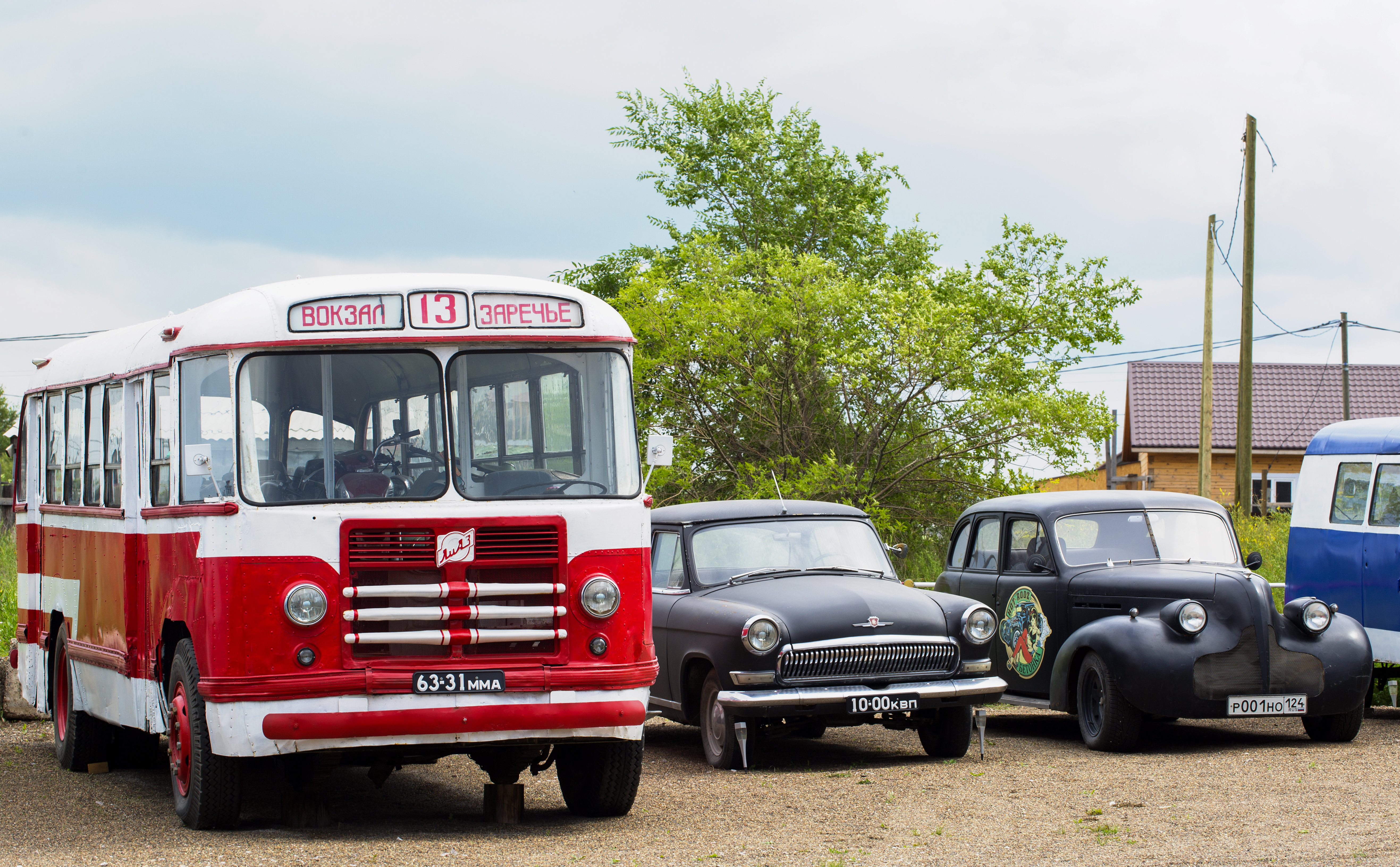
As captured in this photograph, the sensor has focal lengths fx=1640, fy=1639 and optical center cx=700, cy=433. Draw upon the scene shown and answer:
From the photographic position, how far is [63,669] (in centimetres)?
1156

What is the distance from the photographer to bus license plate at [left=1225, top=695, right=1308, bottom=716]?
1136 cm

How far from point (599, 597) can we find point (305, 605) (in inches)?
56.2

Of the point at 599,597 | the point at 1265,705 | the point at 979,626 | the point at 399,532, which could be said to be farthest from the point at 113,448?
the point at 1265,705

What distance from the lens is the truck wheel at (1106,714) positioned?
11.5 metres

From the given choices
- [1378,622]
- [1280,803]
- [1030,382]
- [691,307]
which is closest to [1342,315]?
[1030,382]

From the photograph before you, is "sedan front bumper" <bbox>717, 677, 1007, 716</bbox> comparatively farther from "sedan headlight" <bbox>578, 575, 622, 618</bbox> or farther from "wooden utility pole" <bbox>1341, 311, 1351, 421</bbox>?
"wooden utility pole" <bbox>1341, 311, 1351, 421</bbox>

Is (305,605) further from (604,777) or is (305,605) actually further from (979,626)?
(979,626)

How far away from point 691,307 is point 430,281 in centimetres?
1418

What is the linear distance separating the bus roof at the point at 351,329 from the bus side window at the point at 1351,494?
7679mm

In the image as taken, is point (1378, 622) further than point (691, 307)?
No

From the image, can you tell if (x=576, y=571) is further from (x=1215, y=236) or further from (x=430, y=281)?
(x=1215, y=236)

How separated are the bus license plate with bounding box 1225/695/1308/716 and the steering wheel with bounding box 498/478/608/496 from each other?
5.36 metres

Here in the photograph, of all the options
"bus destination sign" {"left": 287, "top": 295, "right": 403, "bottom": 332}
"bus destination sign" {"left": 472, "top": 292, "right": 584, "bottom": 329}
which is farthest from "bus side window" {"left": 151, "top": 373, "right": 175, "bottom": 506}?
"bus destination sign" {"left": 472, "top": 292, "right": 584, "bottom": 329}

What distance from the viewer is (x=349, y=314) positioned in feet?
26.7
